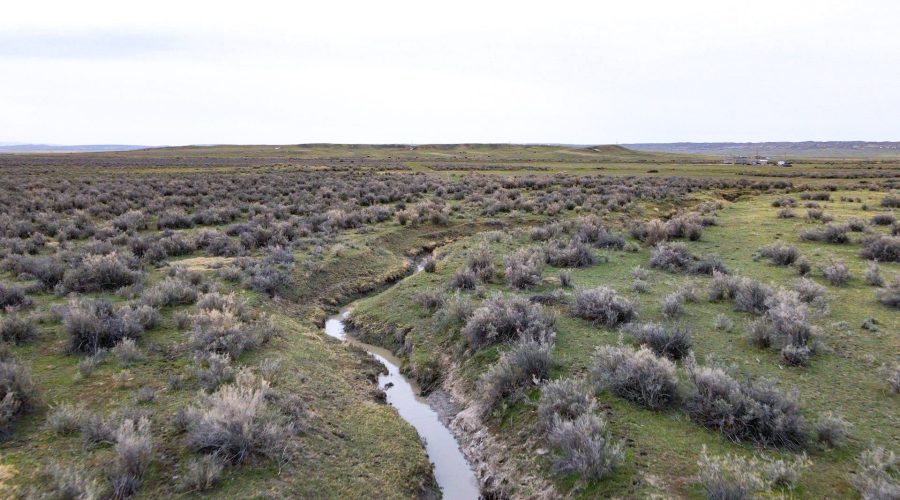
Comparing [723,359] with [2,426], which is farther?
[723,359]

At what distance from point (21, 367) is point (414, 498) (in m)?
6.07

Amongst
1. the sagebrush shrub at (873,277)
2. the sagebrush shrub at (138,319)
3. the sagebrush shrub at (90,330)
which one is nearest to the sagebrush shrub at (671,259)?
the sagebrush shrub at (873,277)

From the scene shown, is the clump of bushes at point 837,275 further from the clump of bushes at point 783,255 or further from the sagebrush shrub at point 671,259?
the sagebrush shrub at point 671,259

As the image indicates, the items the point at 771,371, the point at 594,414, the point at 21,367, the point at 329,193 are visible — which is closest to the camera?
the point at 594,414

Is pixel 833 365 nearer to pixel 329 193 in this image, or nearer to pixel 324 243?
pixel 324 243

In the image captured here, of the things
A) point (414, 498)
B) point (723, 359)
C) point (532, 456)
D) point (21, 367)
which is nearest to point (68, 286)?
point (21, 367)

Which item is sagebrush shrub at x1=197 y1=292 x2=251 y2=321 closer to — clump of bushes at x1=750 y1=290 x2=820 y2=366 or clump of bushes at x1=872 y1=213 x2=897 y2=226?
clump of bushes at x1=750 y1=290 x2=820 y2=366

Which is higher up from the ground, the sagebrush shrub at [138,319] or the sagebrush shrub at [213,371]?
the sagebrush shrub at [138,319]

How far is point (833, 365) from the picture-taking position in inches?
320

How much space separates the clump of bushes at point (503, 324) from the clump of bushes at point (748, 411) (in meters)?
3.09

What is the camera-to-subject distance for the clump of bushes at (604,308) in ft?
33.7

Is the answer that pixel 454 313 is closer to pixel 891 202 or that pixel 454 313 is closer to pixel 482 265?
pixel 482 265

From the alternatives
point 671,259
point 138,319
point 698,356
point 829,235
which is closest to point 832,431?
point 698,356

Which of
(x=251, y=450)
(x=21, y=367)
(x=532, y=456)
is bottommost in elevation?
(x=532, y=456)
